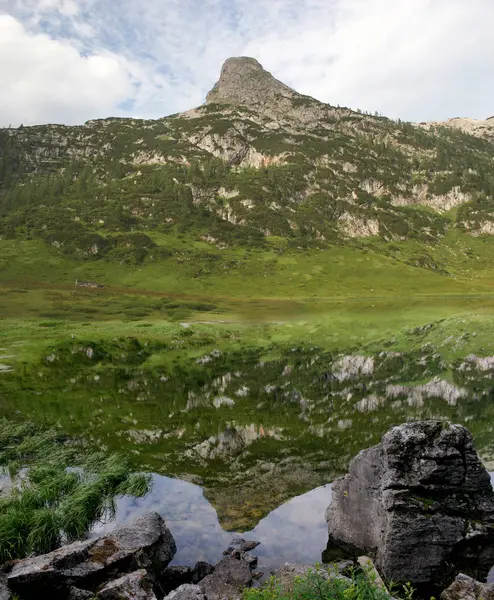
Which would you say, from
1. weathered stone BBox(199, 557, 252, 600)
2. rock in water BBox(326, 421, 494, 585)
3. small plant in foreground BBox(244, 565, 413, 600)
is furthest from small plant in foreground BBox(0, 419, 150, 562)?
rock in water BBox(326, 421, 494, 585)

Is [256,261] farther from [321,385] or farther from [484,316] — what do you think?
[321,385]

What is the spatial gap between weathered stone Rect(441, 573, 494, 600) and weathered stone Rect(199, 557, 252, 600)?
477cm

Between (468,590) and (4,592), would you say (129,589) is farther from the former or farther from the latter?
(468,590)

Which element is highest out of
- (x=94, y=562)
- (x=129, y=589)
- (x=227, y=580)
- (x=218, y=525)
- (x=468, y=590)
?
(x=94, y=562)

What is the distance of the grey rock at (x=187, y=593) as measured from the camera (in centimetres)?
998

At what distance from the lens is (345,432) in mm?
24188

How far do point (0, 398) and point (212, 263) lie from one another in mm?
162758


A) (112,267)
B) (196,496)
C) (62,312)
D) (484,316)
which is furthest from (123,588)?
(112,267)

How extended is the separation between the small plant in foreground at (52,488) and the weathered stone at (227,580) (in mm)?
4952

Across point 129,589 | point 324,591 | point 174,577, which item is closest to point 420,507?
point 324,591

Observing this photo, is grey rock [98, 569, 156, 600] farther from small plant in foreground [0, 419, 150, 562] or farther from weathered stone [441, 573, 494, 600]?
weathered stone [441, 573, 494, 600]

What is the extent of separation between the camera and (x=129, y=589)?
9.84 meters

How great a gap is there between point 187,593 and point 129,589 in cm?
135

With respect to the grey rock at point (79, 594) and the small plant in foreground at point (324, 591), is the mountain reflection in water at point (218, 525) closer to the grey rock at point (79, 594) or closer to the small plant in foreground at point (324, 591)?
the grey rock at point (79, 594)
